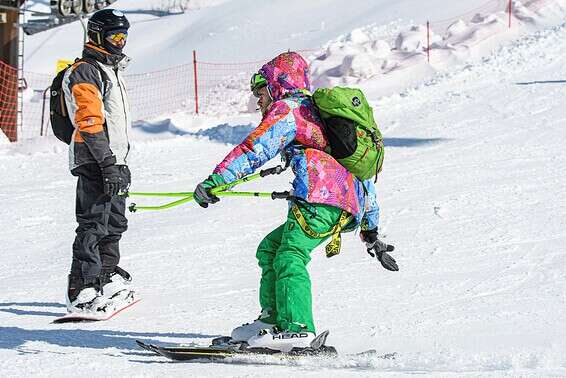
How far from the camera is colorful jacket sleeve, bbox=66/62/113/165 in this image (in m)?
5.29

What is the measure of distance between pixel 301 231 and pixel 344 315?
4.11 ft

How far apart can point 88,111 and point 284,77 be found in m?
1.36

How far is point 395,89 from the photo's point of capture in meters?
17.9

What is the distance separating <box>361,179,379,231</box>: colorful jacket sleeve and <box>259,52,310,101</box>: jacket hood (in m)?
0.57

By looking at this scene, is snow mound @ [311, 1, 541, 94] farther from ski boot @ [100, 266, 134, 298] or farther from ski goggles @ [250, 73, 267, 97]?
ski goggles @ [250, 73, 267, 97]

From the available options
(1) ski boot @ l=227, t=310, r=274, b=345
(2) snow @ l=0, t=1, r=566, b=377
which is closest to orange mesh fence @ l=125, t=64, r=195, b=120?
(2) snow @ l=0, t=1, r=566, b=377

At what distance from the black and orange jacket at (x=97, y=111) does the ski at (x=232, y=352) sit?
4.16 ft

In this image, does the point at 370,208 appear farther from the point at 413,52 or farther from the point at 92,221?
the point at 413,52

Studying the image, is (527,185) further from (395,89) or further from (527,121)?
(395,89)

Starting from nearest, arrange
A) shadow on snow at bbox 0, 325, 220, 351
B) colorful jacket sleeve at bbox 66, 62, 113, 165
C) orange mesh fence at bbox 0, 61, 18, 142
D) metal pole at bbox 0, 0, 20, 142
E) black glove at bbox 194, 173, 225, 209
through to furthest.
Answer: black glove at bbox 194, 173, 225, 209 < shadow on snow at bbox 0, 325, 220, 351 < colorful jacket sleeve at bbox 66, 62, 113, 165 < orange mesh fence at bbox 0, 61, 18, 142 < metal pole at bbox 0, 0, 20, 142

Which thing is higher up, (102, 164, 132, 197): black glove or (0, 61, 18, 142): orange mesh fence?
(102, 164, 132, 197): black glove

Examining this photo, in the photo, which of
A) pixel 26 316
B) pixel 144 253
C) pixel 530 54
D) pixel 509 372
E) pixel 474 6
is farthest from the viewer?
pixel 474 6

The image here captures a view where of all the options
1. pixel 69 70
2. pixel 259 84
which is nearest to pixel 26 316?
pixel 69 70

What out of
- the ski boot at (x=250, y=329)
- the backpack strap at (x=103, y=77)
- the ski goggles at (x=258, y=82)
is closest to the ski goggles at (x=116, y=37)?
the backpack strap at (x=103, y=77)
